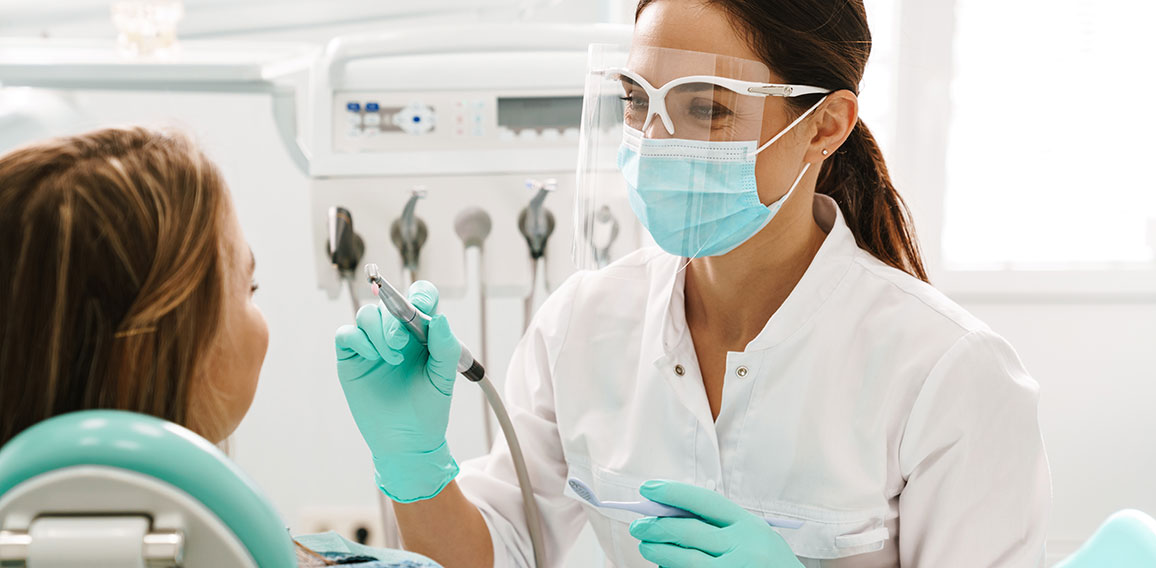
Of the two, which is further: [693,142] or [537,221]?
[537,221]

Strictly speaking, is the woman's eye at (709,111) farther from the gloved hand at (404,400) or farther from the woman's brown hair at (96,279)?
the woman's brown hair at (96,279)

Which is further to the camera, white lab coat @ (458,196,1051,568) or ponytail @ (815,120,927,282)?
ponytail @ (815,120,927,282)

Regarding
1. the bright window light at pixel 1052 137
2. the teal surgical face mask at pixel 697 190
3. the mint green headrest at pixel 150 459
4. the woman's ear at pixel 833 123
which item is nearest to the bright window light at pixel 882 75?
the bright window light at pixel 1052 137

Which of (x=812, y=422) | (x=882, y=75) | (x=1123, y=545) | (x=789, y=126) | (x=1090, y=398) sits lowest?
(x=1090, y=398)

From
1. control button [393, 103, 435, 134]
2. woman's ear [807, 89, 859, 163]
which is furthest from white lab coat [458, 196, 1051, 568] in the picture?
control button [393, 103, 435, 134]

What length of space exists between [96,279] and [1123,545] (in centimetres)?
120

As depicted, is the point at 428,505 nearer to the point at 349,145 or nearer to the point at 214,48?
the point at 349,145

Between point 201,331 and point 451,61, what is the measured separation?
0.94 m

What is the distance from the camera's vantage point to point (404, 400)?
47.1 inches

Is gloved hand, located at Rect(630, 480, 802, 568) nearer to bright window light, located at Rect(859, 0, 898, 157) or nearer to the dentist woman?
the dentist woman

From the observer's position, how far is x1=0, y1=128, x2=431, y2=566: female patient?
0.82m

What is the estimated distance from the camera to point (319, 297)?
244 centimetres

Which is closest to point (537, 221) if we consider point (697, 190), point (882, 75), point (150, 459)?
point (697, 190)

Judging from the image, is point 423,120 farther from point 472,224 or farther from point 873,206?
point 873,206
